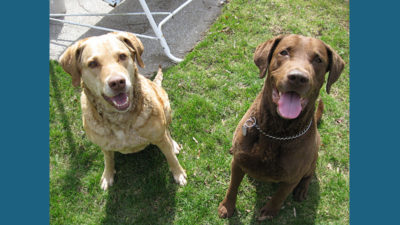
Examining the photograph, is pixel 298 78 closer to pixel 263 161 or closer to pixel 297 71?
pixel 297 71

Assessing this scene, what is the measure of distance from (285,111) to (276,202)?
4.56 feet

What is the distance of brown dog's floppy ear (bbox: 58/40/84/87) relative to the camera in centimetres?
281

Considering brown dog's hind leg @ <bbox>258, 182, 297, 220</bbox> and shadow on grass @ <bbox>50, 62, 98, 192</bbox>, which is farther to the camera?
shadow on grass @ <bbox>50, 62, 98, 192</bbox>

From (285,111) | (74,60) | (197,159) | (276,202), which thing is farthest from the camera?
(197,159)

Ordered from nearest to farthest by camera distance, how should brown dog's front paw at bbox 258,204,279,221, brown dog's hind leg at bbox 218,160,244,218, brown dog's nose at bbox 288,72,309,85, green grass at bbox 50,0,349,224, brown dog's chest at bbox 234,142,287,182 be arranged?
brown dog's nose at bbox 288,72,309,85
brown dog's chest at bbox 234,142,287,182
brown dog's hind leg at bbox 218,160,244,218
brown dog's front paw at bbox 258,204,279,221
green grass at bbox 50,0,349,224

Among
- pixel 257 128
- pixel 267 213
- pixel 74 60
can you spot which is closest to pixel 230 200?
pixel 267 213

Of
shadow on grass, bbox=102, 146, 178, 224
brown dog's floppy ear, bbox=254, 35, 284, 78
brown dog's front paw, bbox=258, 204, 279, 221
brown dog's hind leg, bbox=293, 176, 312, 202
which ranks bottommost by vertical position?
shadow on grass, bbox=102, 146, 178, 224

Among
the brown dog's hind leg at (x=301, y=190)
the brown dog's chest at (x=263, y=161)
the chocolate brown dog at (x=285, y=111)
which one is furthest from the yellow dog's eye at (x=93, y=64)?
the brown dog's hind leg at (x=301, y=190)

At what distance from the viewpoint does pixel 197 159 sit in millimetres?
4133

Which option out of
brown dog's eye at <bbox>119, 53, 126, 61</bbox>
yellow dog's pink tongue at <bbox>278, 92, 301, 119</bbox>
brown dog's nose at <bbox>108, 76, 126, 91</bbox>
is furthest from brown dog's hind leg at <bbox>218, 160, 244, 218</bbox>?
brown dog's eye at <bbox>119, 53, 126, 61</bbox>

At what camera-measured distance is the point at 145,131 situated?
3.18 metres

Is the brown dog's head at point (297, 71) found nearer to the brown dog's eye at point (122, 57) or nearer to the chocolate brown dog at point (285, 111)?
the chocolate brown dog at point (285, 111)

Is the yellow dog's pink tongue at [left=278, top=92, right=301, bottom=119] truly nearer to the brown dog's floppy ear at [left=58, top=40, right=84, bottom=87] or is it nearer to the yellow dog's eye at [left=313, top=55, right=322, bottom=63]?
the yellow dog's eye at [left=313, top=55, right=322, bottom=63]

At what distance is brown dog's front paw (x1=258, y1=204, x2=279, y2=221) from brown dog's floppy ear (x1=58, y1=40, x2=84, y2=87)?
2.60 meters
